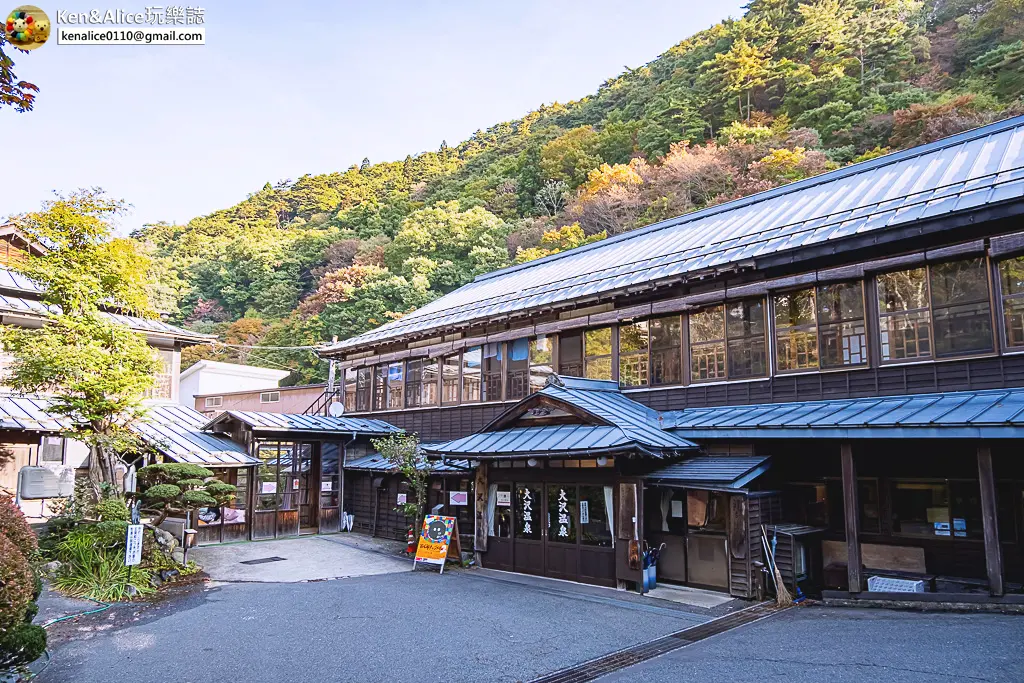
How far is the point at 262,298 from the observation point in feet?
157

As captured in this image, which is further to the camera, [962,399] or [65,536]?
[65,536]

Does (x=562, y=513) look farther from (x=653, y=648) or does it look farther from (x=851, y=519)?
(x=851, y=519)

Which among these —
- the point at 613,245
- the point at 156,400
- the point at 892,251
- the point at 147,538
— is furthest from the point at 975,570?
the point at 156,400

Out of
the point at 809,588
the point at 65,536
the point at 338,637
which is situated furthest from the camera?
the point at 65,536

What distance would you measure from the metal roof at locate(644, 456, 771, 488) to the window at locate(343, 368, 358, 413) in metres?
14.9

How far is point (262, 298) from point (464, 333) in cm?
3194

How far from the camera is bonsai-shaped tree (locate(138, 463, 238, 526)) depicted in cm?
1383

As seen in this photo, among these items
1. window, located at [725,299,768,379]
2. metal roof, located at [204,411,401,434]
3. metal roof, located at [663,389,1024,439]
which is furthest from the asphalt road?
metal roof, located at [204,411,401,434]

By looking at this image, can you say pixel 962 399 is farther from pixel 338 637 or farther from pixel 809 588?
pixel 338 637

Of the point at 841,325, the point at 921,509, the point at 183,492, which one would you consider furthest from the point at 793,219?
the point at 183,492

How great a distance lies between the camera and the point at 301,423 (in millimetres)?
20312

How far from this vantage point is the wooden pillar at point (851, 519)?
36.1 ft

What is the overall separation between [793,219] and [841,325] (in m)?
3.28

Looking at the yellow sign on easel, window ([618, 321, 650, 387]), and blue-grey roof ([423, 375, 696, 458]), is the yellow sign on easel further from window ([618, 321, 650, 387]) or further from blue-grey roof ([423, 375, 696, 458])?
window ([618, 321, 650, 387])
